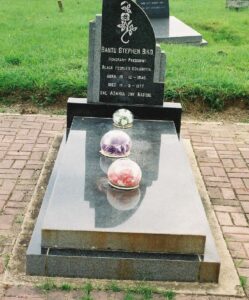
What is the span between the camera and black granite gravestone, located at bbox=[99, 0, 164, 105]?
5.44 meters

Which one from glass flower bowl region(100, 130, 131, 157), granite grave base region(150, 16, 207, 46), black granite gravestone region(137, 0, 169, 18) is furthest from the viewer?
black granite gravestone region(137, 0, 169, 18)

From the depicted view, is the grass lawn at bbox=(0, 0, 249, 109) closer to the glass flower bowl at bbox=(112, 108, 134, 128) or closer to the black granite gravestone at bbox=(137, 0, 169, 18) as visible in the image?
the black granite gravestone at bbox=(137, 0, 169, 18)

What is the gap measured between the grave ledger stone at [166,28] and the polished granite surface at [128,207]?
6143mm

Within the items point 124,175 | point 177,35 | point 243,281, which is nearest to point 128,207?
point 124,175

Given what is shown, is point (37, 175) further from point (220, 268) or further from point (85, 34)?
point (85, 34)

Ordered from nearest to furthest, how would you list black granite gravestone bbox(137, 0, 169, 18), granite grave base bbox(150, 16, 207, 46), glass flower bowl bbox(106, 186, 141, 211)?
glass flower bowl bbox(106, 186, 141, 211)
granite grave base bbox(150, 16, 207, 46)
black granite gravestone bbox(137, 0, 169, 18)

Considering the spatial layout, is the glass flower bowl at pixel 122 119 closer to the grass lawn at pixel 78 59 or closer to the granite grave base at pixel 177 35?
the grass lawn at pixel 78 59

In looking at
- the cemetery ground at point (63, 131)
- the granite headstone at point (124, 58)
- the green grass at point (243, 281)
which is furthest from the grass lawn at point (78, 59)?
the green grass at point (243, 281)

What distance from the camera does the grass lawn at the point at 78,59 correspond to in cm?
734

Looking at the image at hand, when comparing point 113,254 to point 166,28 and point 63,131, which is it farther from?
point 166,28

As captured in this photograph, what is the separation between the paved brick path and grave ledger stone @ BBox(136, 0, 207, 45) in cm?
411

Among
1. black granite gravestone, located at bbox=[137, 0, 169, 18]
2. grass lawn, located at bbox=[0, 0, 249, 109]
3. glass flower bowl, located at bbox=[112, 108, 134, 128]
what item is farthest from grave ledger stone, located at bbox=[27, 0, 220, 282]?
black granite gravestone, located at bbox=[137, 0, 169, 18]

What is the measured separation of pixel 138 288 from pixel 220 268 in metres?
0.61

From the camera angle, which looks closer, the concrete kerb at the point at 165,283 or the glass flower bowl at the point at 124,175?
the concrete kerb at the point at 165,283
